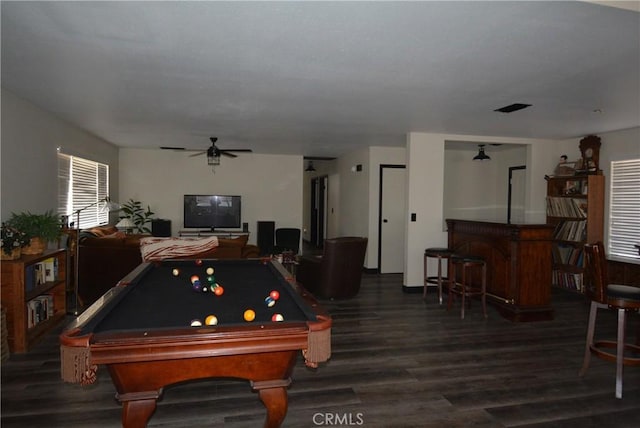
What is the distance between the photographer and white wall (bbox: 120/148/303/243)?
8047mm

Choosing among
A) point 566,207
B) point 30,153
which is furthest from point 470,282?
point 30,153

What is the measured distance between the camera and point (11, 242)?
3393 mm

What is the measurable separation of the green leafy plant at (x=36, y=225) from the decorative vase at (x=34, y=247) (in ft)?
0.12

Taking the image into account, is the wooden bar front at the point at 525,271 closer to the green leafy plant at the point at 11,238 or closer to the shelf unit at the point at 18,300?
the shelf unit at the point at 18,300

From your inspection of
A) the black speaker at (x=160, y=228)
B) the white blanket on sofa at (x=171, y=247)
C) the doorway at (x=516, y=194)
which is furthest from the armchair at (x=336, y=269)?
the black speaker at (x=160, y=228)

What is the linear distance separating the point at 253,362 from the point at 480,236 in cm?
416

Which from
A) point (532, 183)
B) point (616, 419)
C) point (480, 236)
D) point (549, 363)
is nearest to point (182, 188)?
point (480, 236)

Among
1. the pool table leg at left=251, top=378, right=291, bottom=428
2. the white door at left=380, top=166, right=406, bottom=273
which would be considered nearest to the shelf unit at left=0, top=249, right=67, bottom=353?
the pool table leg at left=251, top=378, right=291, bottom=428

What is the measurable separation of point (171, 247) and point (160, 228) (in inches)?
142

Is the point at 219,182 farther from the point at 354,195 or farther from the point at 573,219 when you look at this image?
the point at 573,219

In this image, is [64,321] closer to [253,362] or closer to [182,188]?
[253,362]

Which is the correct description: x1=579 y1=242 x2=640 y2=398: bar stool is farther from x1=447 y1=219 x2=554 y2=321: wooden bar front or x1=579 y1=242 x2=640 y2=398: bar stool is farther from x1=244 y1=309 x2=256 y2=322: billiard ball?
x1=244 y1=309 x2=256 y2=322: billiard ball

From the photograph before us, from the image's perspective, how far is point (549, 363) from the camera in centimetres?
333

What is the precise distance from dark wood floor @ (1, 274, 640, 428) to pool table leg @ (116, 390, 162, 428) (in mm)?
746
